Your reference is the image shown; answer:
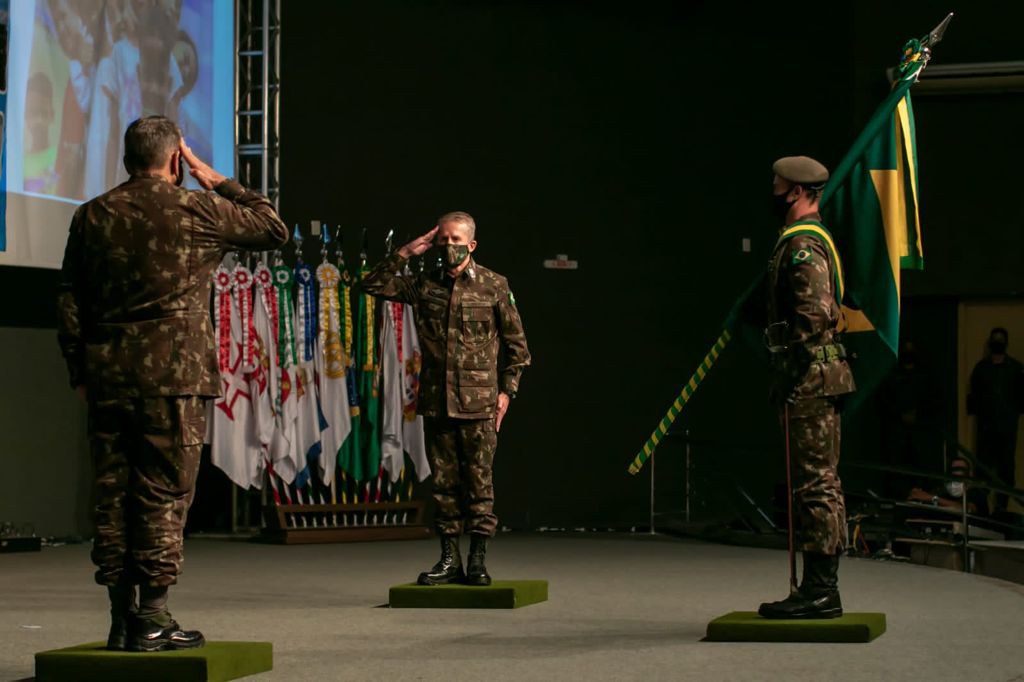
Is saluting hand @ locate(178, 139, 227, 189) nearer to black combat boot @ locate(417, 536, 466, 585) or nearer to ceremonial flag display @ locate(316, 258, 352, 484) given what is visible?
black combat boot @ locate(417, 536, 466, 585)

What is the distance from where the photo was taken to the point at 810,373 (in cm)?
451

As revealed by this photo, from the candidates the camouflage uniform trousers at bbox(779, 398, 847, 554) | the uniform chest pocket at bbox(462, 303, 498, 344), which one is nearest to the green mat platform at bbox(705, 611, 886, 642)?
the camouflage uniform trousers at bbox(779, 398, 847, 554)

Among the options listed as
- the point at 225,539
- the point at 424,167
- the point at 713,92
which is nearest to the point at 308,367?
the point at 225,539

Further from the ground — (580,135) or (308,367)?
(580,135)

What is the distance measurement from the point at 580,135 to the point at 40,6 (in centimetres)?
376

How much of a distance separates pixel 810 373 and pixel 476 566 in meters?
1.69

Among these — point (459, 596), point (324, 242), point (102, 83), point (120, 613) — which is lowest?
point (459, 596)

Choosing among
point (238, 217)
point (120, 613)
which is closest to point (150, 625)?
point (120, 613)

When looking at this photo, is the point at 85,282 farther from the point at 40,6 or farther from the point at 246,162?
A: the point at 246,162

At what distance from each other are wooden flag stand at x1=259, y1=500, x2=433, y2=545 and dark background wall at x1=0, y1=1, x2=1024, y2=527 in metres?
0.93

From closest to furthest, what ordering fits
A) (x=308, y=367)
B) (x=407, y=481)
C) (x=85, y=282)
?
(x=85, y=282) → (x=308, y=367) → (x=407, y=481)

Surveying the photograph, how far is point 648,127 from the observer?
33.3ft

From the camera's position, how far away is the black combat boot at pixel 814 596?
4590mm

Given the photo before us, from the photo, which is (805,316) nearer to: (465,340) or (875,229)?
(875,229)
